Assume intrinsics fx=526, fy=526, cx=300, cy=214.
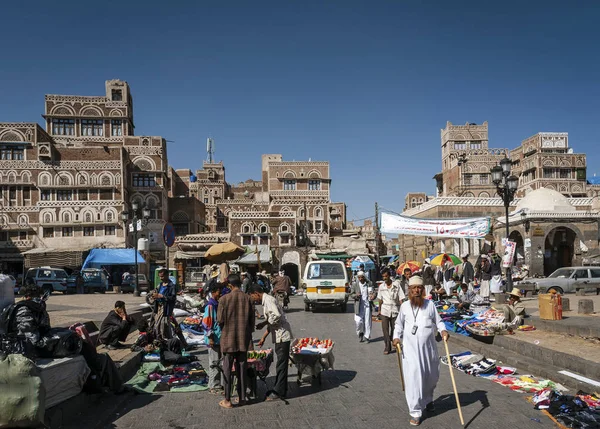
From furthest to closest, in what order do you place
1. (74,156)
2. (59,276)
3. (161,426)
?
(74,156) < (59,276) < (161,426)

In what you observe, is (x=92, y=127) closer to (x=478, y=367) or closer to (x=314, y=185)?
(x=314, y=185)

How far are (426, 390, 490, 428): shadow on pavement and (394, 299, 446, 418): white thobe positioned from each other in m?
0.36

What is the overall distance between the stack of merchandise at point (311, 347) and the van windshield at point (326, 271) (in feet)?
35.1

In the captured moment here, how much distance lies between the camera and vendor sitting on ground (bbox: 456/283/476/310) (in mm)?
14880

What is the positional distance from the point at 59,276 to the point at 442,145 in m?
65.6

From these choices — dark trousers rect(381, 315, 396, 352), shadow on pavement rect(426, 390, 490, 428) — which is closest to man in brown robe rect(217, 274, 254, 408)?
shadow on pavement rect(426, 390, 490, 428)

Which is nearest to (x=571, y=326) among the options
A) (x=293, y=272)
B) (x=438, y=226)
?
(x=438, y=226)

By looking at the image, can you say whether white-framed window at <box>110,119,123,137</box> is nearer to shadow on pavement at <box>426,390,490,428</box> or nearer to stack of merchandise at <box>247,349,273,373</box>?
stack of merchandise at <box>247,349,273,373</box>

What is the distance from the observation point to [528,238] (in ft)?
86.6

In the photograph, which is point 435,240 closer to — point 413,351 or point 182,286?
point 182,286

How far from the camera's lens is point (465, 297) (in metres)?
17.2

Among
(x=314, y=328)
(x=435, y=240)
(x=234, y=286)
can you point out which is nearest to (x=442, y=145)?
(x=435, y=240)

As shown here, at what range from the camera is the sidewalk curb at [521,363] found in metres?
7.21

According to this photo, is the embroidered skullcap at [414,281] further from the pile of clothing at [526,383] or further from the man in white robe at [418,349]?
the pile of clothing at [526,383]
